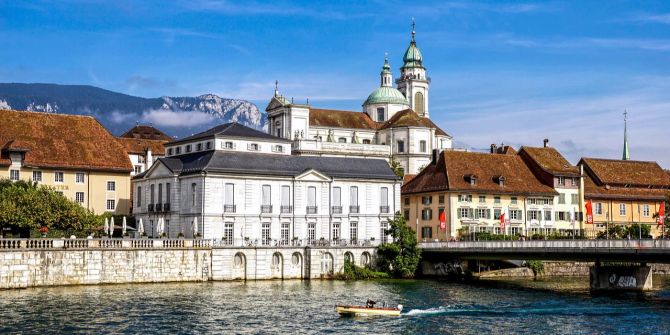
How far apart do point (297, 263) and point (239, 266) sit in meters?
5.80

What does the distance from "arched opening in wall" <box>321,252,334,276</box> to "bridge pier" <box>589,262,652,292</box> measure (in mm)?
21807

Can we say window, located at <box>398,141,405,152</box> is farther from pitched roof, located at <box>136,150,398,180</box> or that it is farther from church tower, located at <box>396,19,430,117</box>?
pitched roof, located at <box>136,150,398,180</box>

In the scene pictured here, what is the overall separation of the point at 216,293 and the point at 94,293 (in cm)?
809

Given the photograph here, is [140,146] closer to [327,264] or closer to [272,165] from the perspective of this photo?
[272,165]

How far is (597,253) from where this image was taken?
230 feet

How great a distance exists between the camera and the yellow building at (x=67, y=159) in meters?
92.1

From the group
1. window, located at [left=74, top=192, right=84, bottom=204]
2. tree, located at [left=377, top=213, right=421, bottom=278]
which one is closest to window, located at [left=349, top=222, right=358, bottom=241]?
tree, located at [left=377, top=213, right=421, bottom=278]

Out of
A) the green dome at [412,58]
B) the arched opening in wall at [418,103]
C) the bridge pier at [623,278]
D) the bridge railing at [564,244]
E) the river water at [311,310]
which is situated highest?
the green dome at [412,58]

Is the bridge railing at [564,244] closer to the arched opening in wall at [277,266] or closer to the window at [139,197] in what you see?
the arched opening in wall at [277,266]

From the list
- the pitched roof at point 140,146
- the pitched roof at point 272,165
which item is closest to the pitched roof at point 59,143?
the pitched roof at point 272,165

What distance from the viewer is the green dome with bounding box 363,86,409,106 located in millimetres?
149000

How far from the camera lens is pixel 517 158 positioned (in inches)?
4446

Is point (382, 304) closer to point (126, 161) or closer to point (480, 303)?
point (480, 303)

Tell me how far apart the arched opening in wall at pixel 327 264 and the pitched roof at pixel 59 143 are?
2434 centimetres
